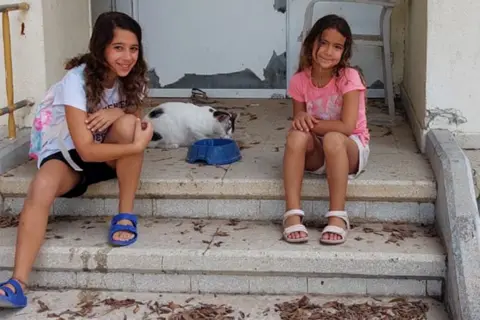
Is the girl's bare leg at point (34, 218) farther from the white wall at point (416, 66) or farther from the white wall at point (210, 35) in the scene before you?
the white wall at point (210, 35)

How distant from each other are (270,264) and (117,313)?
2.10ft

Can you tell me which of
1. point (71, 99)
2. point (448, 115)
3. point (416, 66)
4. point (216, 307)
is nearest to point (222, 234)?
point (216, 307)

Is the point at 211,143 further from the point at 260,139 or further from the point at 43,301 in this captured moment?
the point at 43,301

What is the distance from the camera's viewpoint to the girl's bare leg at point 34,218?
2934mm

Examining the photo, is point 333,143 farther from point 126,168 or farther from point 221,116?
point 221,116

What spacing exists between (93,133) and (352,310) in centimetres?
130

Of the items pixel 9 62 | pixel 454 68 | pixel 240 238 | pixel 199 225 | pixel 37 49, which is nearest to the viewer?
pixel 240 238

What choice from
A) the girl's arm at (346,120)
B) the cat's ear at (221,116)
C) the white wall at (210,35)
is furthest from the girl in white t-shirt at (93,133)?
the white wall at (210,35)

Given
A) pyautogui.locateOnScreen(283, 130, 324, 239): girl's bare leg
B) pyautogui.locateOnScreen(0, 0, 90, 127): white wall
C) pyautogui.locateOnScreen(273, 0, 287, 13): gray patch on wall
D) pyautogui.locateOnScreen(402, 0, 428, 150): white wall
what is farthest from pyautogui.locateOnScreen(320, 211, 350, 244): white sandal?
pyautogui.locateOnScreen(273, 0, 287, 13): gray patch on wall

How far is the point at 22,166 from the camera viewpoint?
372 cm

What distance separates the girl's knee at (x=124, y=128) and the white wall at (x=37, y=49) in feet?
3.64

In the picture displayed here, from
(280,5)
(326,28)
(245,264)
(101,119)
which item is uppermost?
(280,5)

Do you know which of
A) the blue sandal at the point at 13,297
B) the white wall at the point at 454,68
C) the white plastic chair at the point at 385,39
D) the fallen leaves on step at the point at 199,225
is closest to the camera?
the blue sandal at the point at 13,297

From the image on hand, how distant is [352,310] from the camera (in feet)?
9.44
